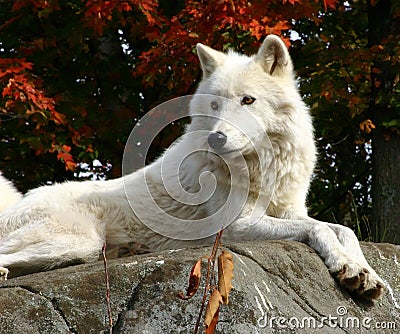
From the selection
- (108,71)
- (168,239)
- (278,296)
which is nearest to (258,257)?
(278,296)

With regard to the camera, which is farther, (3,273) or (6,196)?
(6,196)

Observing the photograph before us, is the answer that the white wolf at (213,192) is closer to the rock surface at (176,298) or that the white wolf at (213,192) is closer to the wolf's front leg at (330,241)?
the wolf's front leg at (330,241)

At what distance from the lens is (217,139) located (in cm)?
433

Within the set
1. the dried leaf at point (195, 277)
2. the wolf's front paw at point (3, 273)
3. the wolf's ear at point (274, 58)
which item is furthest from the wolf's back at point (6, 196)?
the dried leaf at point (195, 277)

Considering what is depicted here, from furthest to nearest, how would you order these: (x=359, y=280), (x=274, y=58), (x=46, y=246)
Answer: (x=274, y=58) → (x=46, y=246) → (x=359, y=280)

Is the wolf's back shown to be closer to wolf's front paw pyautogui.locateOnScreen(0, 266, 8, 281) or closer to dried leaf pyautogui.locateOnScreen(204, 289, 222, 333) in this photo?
wolf's front paw pyautogui.locateOnScreen(0, 266, 8, 281)

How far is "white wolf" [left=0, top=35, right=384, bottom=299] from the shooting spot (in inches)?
176

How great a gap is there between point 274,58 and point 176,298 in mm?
2131

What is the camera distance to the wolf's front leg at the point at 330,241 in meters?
4.06

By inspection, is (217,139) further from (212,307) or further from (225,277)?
(212,307)

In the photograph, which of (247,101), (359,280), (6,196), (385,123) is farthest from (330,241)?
(385,123)

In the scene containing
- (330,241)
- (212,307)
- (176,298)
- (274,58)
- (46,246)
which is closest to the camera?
(212,307)

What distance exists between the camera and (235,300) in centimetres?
352

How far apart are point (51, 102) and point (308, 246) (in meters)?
3.99
